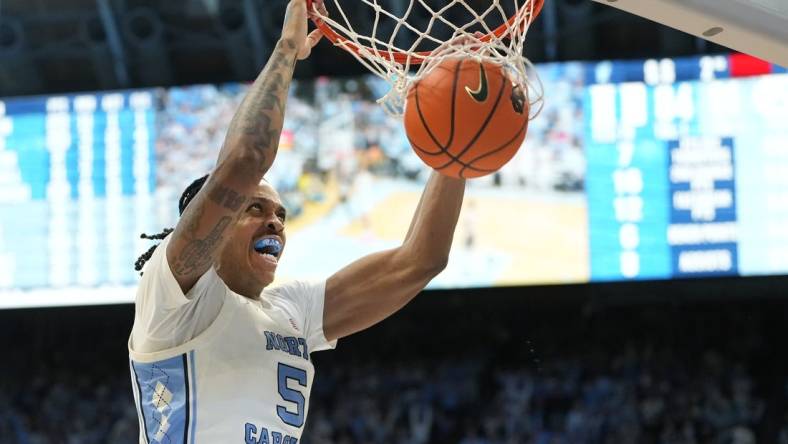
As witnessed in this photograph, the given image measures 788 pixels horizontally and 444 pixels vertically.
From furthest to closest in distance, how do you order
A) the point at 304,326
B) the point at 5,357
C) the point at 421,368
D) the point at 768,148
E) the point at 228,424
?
the point at 5,357
the point at 421,368
the point at 768,148
the point at 304,326
the point at 228,424

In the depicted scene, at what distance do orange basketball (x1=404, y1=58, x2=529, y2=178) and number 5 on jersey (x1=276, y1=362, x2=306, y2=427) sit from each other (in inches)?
26.6

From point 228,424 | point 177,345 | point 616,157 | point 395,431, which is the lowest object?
point 395,431

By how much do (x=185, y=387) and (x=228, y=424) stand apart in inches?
5.6

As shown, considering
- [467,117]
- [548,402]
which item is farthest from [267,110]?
[548,402]

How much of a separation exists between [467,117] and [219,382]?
0.92m

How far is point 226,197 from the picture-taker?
2.75 m

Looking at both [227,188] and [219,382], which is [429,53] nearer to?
[227,188]

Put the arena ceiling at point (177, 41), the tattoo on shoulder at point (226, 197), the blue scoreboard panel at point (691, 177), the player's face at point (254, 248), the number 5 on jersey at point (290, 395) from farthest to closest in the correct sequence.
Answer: the arena ceiling at point (177, 41) → the blue scoreboard panel at point (691, 177) → the player's face at point (254, 248) → the number 5 on jersey at point (290, 395) → the tattoo on shoulder at point (226, 197)

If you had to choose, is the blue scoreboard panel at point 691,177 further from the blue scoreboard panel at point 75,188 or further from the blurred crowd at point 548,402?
the blue scoreboard panel at point 75,188

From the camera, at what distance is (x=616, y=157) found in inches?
387

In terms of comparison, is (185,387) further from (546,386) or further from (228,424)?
(546,386)

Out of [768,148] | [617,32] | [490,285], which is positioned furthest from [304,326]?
[617,32]

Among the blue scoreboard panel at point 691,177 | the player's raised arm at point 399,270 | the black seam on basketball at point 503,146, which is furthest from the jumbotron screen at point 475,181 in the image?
the black seam on basketball at point 503,146

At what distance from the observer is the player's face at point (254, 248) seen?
3369mm
